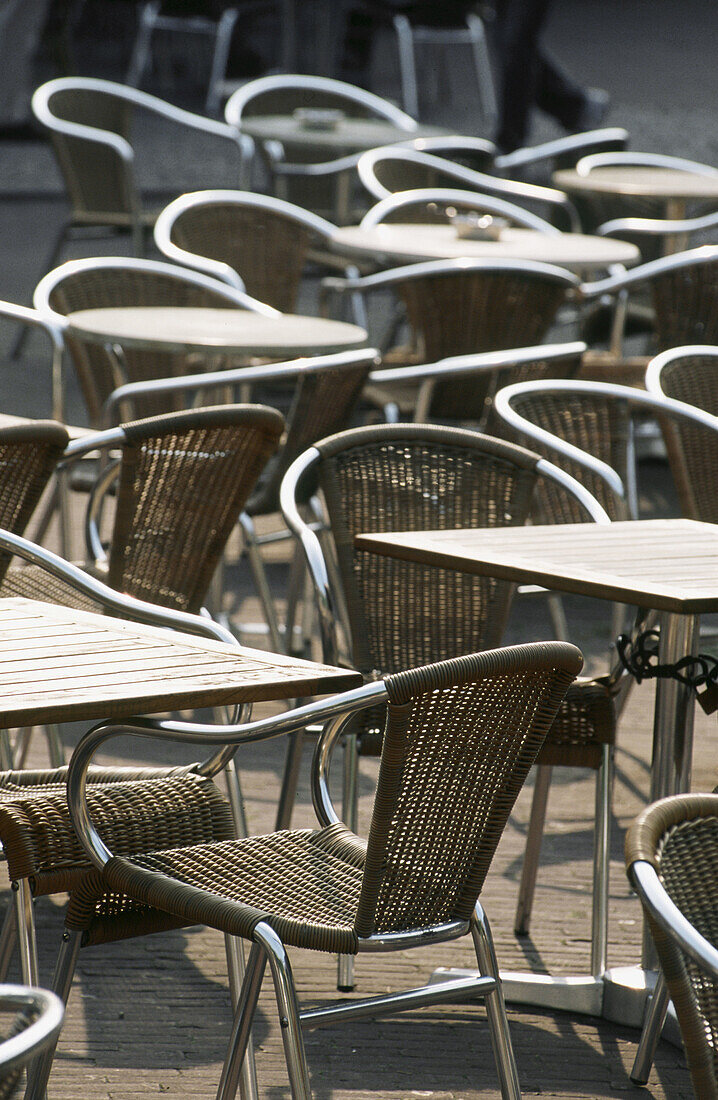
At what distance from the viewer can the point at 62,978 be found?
1.98 metres

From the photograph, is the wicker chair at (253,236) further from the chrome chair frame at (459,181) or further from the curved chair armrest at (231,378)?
the curved chair armrest at (231,378)

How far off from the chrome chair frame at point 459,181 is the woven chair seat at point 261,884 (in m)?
4.99

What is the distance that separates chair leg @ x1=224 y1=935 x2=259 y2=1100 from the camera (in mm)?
2088

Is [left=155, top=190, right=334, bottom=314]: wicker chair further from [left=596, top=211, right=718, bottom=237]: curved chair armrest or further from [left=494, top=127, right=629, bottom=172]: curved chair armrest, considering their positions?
[left=494, top=127, right=629, bottom=172]: curved chair armrest

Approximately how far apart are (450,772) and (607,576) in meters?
0.70

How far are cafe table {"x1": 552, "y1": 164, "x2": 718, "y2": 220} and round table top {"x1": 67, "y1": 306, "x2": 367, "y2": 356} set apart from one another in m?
2.81

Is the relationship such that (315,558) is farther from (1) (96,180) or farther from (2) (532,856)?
(1) (96,180)

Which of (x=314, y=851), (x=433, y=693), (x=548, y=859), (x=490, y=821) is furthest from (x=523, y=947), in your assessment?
(x=433, y=693)

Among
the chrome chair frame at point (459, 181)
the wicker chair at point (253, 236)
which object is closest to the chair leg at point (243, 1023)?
the wicker chair at point (253, 236)

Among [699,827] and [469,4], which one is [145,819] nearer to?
[699,827]

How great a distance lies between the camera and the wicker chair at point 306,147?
24.6ft

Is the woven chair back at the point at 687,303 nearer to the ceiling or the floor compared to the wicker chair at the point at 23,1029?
nearer to the ceiling

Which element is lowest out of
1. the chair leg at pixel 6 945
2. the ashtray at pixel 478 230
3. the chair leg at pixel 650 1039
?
the chair leg at pixel 650 1039

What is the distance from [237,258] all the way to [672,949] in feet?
15.6
